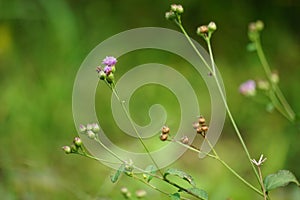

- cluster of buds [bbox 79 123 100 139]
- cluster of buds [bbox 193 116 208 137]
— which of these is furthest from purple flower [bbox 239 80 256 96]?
cluster of buds [bbox 79 123 100 139]

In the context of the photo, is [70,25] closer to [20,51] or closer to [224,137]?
[20,51]

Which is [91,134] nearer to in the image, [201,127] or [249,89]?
[201,127]

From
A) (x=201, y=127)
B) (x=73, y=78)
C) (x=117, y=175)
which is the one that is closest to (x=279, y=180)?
(x=201, y=127)

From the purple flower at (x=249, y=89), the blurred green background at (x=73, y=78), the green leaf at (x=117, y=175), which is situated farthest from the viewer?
the blurred green background at (x=73, y=78)

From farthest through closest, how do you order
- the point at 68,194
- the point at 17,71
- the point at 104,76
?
1. the point at 17,71
2. the point at 68,194
3. the point at 104,76

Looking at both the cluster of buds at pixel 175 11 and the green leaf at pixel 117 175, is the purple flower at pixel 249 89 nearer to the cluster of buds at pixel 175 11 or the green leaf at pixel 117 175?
the cluster of buds at pixel 175 11

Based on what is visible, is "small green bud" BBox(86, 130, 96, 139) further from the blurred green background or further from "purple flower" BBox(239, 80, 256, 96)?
the blurred green background

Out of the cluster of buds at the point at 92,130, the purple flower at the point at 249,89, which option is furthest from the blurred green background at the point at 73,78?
the cluster of buds at the point at 92,130

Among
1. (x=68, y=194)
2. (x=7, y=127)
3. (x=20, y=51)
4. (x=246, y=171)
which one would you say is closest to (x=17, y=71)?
(x=20, y=51)
